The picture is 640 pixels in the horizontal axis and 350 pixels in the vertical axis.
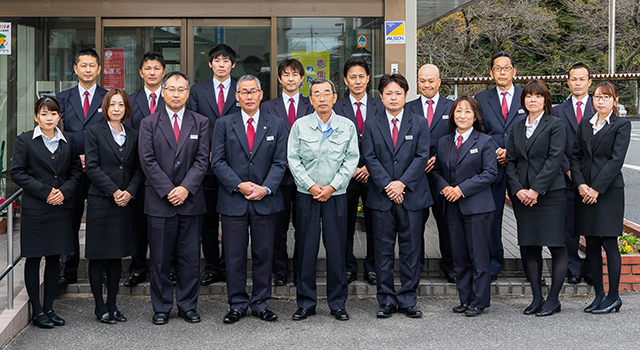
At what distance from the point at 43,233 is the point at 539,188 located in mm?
3941

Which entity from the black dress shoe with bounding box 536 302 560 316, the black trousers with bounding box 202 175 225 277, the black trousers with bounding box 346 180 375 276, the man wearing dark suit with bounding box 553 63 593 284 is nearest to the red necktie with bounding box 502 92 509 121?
the man wearing dark suit with bounding box 553 63 593 284

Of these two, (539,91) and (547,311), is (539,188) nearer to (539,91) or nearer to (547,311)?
(539,91)

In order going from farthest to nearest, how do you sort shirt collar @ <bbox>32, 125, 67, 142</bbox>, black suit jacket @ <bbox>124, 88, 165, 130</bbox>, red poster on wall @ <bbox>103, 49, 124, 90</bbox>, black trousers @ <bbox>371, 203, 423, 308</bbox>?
1. red poster on wall @ <bbox>103, 49, 124, 90</bbox>
2. black suit jacket @ <bbox>124, 88, 165, 130</bbox>
3. black trousers @ <bbox>371, 203, 423, 308</bbox>
4. shirt collar @ <bbox>32, 125, 67, 142</bbox>

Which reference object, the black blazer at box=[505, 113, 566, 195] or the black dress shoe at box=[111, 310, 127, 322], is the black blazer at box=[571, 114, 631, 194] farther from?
the black dress shoe at box=[111, 310, 127, 322]

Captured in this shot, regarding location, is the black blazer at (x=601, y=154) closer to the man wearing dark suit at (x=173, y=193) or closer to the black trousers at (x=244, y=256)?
the black trousers at (x=244, y=256)

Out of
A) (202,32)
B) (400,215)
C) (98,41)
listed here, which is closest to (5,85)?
(98,41)

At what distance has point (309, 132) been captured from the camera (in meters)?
5.00

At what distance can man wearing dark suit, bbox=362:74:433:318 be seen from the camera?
5047 millimetres

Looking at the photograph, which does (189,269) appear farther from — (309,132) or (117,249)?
(309,132)

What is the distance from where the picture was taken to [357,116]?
5.77 m

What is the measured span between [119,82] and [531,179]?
508cm

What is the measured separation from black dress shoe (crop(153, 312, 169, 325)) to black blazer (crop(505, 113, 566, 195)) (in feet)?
9.96

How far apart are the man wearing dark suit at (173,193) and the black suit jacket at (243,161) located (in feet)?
0.48

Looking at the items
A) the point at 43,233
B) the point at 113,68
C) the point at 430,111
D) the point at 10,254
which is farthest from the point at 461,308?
the point at 113,68
